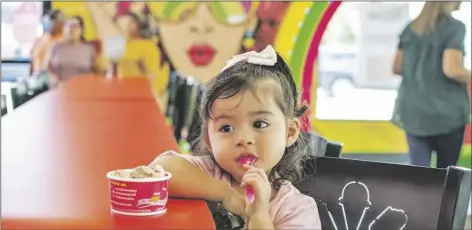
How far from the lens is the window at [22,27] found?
2.98 meters

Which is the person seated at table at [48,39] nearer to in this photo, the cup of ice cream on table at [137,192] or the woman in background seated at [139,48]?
the woman in background seated at [139,48]

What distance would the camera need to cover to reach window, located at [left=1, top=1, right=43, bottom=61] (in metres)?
2.98

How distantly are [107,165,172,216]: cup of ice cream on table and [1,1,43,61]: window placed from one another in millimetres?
2191

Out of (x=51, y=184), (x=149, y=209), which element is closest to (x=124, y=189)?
(x=149, y=209)

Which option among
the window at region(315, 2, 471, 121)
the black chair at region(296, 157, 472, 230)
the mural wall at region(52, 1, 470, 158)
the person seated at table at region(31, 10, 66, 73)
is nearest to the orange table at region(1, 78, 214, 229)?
the black chair at region(296, 157, 472, 230)

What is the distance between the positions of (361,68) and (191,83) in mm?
1171

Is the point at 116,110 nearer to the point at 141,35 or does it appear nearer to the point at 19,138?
the point at 19,138

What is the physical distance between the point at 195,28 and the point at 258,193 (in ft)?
11.1

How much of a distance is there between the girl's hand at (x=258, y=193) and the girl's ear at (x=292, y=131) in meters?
0.13

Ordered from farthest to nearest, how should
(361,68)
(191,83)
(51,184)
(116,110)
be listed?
(361,68), (191,83), (116,110), (51,184)

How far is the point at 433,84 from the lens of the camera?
287cm

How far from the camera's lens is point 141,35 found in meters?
4.19

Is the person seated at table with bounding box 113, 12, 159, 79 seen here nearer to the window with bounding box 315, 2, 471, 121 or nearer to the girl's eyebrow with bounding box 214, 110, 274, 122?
the window with bounding box 315, 2, 471, 121

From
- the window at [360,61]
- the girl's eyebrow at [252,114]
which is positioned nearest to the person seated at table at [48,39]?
the window at [360,61]
